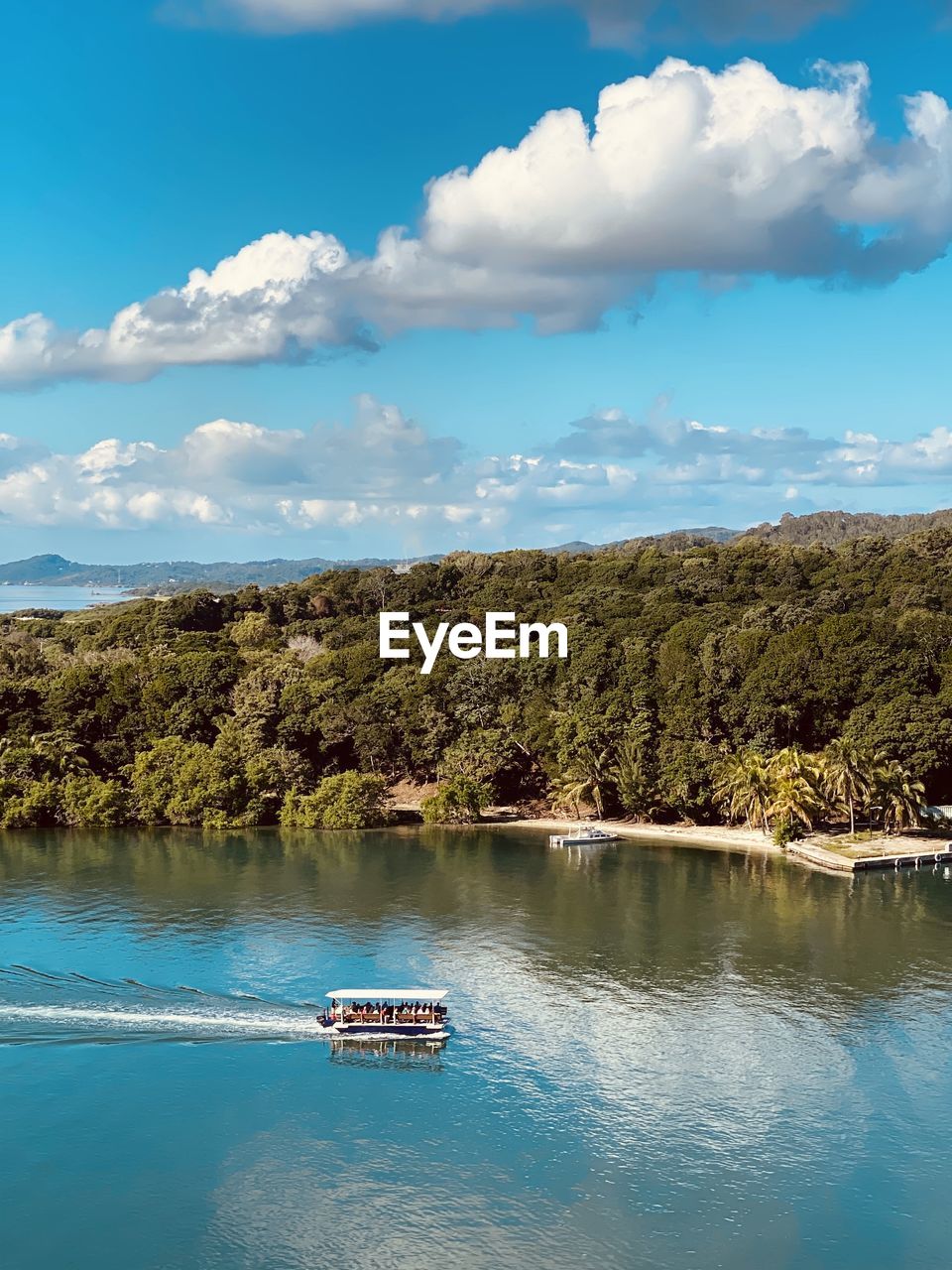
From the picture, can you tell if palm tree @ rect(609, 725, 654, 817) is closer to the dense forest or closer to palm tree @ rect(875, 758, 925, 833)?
the dense forest

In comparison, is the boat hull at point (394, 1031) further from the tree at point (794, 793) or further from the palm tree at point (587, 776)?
the palm tree at point (587, 776)

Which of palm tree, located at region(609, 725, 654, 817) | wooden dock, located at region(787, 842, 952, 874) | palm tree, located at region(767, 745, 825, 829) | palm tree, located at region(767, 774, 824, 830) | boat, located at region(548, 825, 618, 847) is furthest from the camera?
palm tree, located at region(609, 725, 654, 817)

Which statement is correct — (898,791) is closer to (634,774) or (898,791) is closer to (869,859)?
(869,859)

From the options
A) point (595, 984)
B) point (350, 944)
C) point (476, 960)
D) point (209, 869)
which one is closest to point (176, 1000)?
point (350, 944)

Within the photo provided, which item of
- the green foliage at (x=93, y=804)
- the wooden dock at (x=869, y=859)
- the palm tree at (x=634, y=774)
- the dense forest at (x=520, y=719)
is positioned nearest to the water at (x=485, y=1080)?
the wooden dock at (x=869, y=859)

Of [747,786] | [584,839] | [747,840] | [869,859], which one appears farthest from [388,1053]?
[747,786]

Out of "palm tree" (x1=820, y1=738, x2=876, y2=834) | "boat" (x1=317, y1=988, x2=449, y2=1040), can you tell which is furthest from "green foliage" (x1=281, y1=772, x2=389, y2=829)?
"boat" (x1=317, y1=988, x2=449, y2=1040)
